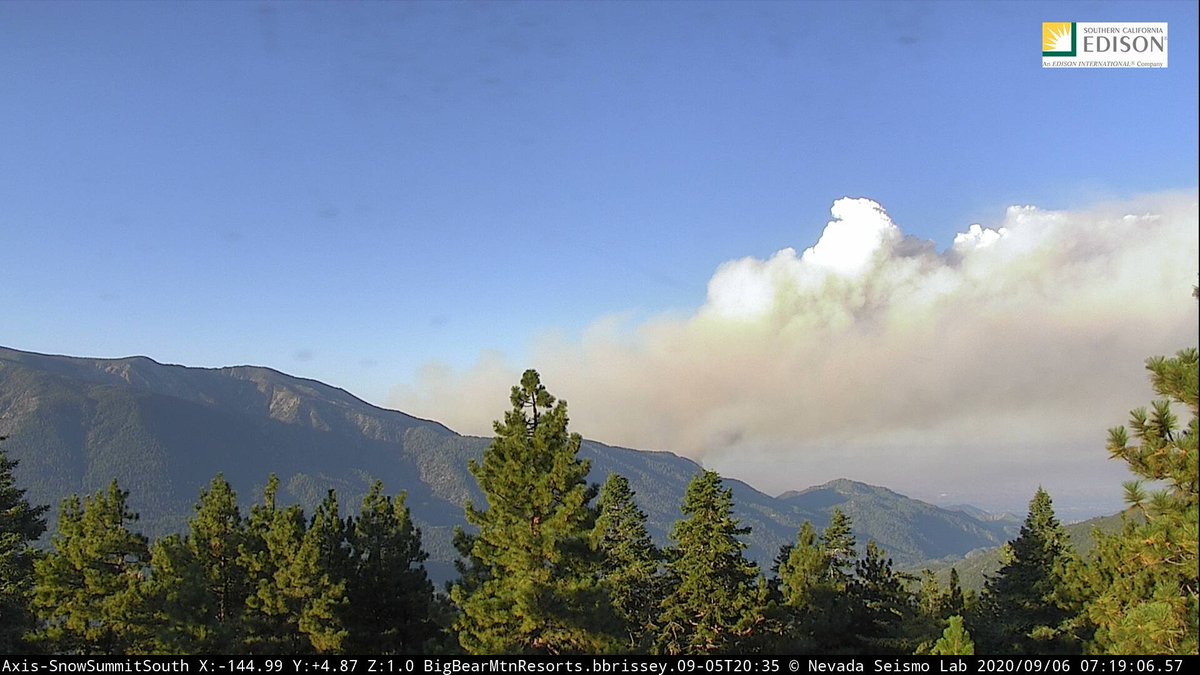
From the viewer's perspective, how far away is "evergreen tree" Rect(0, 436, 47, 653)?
36250 millimetres

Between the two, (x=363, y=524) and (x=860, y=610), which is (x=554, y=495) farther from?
(x=860, y=610)

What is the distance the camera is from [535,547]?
28.0m

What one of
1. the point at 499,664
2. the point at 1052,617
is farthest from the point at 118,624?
the point at 1052,617

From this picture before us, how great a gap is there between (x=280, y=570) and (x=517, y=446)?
1057cm

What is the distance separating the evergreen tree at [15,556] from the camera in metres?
36.2

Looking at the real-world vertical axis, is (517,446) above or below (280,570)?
above

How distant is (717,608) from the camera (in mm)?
41625

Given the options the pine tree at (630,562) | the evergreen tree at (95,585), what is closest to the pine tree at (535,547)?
the evergreen tree at (95,585)

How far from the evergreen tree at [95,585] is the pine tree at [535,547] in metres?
11.7

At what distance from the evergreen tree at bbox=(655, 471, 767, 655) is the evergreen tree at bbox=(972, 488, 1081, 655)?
43.0 feet

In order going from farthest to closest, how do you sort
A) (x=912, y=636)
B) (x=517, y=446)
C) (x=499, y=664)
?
(x=912, y=636) → (x=517, y=446) → (x=499, y=664)

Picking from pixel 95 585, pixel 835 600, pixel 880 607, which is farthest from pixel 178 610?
pixel 880 607

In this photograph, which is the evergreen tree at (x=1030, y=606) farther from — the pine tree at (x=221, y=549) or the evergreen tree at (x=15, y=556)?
the evergreen tree at (x=15, y=556)

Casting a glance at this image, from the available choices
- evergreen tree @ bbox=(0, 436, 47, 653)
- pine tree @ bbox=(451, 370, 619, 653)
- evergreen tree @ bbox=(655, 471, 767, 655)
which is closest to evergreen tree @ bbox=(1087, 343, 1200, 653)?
pine tree @ bbox=(451, 370, 619, 653)
